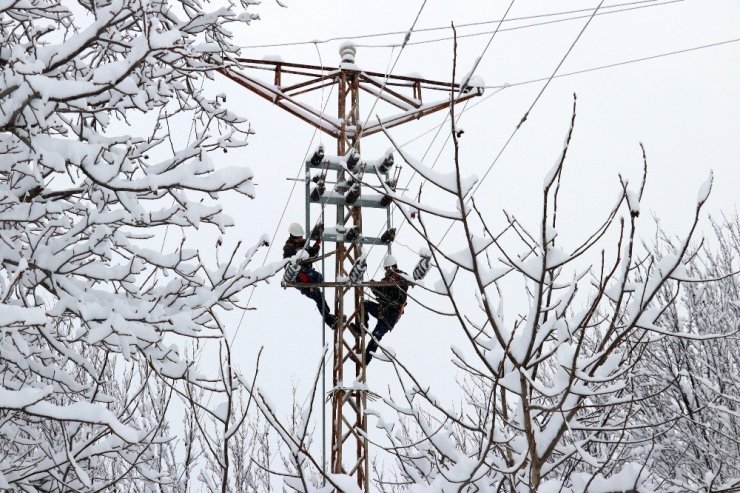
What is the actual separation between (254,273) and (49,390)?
68.9 inches

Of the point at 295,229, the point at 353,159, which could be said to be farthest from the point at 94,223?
the point at 295,229

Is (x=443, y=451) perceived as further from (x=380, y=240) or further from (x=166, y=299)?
(x=380, y=240)

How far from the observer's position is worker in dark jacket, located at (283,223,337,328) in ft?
25.7

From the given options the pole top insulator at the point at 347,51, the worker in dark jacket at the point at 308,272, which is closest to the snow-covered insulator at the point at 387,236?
the worker in dark jacket at the point at 308,272

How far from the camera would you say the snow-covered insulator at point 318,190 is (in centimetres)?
752

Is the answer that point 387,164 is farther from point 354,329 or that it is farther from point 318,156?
point 354,329

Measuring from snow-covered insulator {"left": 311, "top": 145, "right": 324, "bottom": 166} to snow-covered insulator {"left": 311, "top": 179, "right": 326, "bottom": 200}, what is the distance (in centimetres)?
23

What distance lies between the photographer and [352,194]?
762cm

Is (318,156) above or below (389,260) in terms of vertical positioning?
above

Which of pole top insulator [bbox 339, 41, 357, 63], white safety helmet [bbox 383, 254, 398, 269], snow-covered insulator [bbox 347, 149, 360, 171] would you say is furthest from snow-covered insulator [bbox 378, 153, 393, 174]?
pole top insulator [bbox 339, 41, 357, 63]

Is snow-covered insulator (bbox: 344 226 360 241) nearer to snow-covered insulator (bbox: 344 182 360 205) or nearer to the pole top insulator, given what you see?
snow-covered insulator (bbox: 344 182 360 205)

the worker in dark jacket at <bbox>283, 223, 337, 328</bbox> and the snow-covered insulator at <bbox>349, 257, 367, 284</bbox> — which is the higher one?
the worker in dark jacket at <bbox>283, 223, 337, 328</bbox>

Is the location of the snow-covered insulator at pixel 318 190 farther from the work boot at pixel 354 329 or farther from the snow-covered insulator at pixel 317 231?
the work boot at pixel 354 329

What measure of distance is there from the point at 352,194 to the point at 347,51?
74.0 inches
